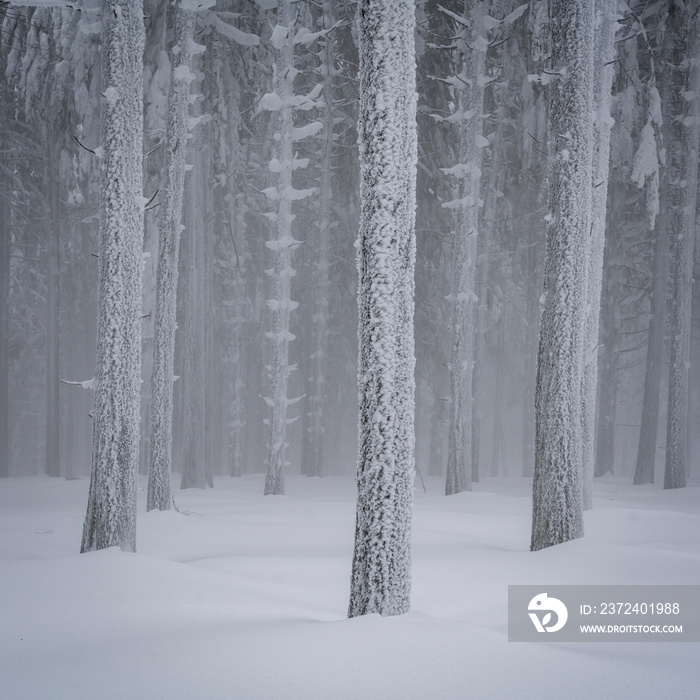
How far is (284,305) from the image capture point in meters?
15.4

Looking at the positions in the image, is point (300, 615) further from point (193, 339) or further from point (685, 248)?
point (685, 248)

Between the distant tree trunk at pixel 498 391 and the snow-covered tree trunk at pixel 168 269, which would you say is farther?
the distant tree trunk at pixel 498 391

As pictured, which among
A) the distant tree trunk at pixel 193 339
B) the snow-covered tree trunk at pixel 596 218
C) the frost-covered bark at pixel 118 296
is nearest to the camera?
the frost-covered bark at pixel 118 296

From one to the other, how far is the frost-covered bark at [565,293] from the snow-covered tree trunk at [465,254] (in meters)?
6.97

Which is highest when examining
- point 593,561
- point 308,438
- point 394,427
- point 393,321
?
point 393,321

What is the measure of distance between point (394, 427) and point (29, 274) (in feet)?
79.7

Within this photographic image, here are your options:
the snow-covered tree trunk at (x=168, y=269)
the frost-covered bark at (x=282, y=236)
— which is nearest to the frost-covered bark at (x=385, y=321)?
the snow-covered tree trunk at (x=168, y=269)

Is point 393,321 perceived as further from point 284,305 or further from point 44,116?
point 44,116

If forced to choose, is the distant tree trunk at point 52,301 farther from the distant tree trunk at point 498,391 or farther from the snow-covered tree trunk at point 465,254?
the distant tree trunk at point 498,391

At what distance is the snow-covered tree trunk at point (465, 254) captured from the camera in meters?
15.6

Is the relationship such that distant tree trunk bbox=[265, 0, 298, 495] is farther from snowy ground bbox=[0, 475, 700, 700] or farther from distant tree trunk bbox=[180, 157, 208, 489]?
snowy ground bbox=[0, 475, 700, 700]

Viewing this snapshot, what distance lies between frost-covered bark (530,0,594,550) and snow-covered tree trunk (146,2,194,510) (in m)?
6.50

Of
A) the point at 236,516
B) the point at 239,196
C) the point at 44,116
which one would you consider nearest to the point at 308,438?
the point at 239,196

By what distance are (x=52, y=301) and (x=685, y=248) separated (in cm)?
1846
